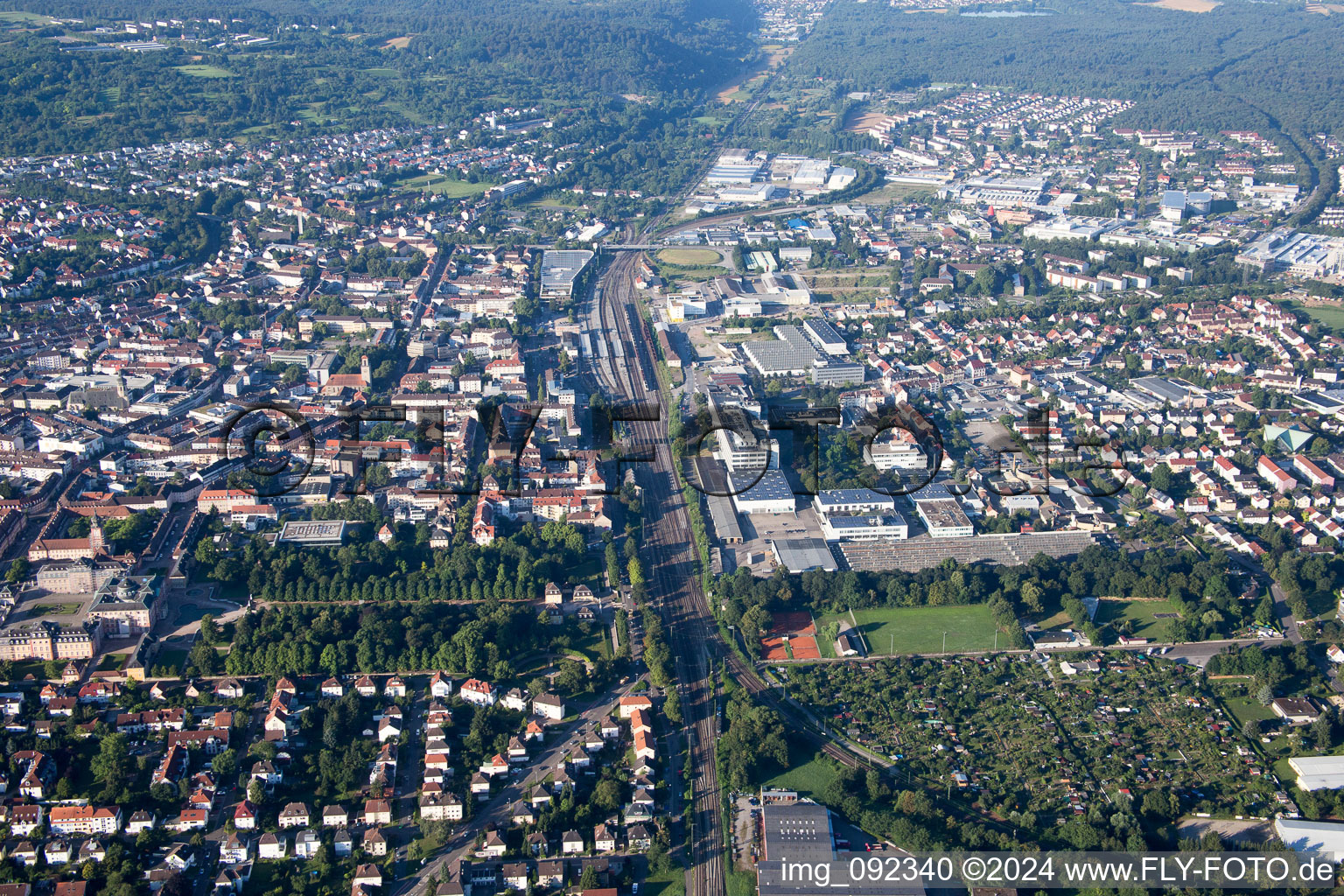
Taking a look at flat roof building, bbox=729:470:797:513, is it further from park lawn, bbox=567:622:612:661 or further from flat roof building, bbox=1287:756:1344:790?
flat roof building, bbox=1287:756:1344:790

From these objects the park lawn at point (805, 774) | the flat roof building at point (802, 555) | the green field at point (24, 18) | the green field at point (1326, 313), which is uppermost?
the green field at point (24, 18)

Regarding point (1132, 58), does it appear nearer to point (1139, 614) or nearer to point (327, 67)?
point (327, 67)

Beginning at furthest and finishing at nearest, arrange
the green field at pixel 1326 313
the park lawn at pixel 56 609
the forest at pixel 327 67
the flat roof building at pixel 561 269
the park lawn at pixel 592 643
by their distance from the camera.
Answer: the forest at pixel 327 67
the flat roof building at pixel 561 269
the green field at pixel 1326 313
the park lawn at pixel 56 609
the park lawn at pixel 592 643

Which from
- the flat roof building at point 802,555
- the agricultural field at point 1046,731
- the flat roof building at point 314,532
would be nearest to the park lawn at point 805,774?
Answer: the agricultural field at point 1046,731

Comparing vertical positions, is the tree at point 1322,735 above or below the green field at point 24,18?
below

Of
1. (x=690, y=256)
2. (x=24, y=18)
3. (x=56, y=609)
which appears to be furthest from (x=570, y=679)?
(x=24, y=18)

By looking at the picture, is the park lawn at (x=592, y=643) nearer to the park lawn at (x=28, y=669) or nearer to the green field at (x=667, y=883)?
the green field at (x=667, y=883)
